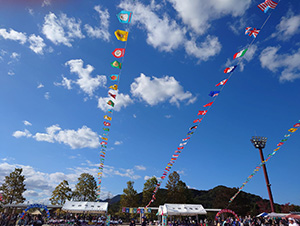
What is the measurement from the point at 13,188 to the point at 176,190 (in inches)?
1096

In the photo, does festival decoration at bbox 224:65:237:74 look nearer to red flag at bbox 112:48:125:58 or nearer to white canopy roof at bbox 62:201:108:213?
red flag at bbox 112:48:125:58

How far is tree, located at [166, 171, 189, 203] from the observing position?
37.9 meters

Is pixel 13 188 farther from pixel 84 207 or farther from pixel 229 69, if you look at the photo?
pixel 229 69

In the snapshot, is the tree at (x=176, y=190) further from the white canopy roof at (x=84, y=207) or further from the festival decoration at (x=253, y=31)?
the festival decoration at (x=253, y=31)

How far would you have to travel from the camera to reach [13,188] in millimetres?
31703

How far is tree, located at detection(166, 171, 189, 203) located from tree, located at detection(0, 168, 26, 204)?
82.7 ft

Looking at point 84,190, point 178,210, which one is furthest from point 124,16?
point 84,190

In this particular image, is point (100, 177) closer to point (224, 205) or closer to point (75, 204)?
point (75, 204)

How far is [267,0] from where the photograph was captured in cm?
845

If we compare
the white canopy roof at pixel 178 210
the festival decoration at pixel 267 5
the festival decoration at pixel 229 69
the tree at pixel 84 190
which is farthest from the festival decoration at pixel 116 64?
the tree at pixel 84 190

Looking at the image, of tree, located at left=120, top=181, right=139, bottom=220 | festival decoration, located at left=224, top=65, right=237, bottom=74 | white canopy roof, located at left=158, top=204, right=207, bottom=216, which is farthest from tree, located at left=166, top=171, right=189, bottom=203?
festival decoration, located at left=224, top=65, right=237, bottom=74

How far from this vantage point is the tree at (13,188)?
30.9 m

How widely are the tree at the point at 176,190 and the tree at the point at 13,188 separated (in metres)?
25.2

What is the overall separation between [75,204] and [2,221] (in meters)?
7.66
